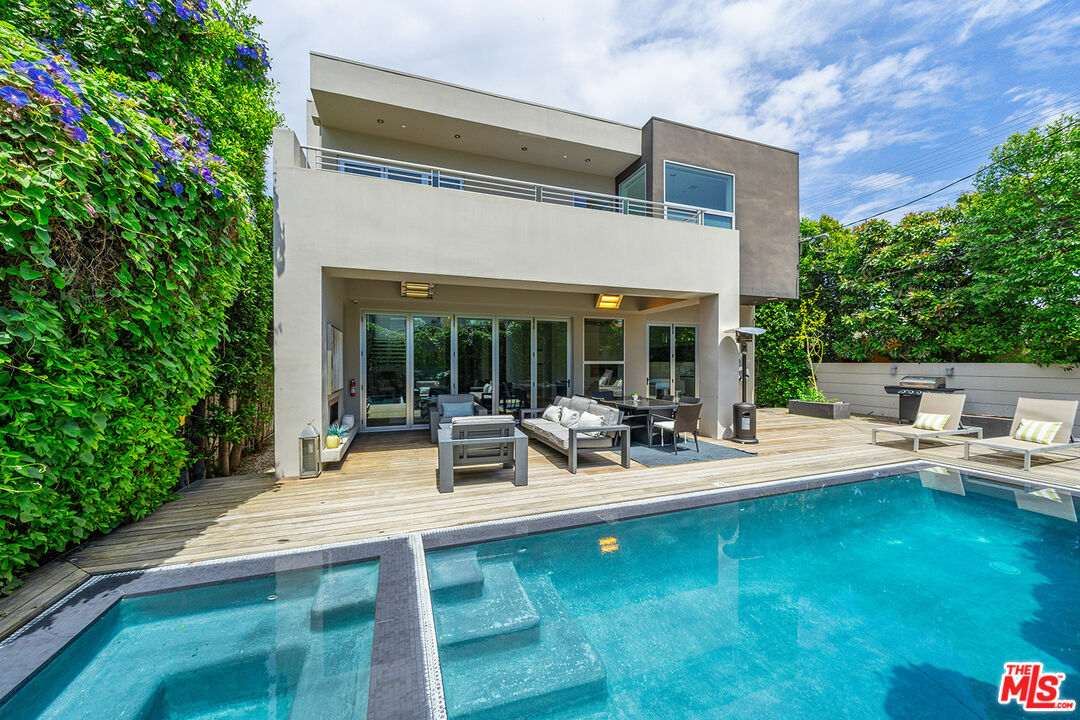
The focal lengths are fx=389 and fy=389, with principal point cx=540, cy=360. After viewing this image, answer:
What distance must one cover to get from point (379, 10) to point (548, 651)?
408 inches

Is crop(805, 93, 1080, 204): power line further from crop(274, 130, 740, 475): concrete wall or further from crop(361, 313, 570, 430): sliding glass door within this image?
crop(361, 313, 570, 430): sliding glass door

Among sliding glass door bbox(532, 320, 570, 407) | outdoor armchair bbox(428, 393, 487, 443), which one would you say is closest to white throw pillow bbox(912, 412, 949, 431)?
sliding glass door bbox(532, 320, 570, 407)

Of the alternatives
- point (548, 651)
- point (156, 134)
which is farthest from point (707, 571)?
point (156, 134)

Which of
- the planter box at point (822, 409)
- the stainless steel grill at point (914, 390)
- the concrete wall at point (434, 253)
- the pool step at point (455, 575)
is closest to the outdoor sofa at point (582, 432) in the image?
the concrete wall at point (434, 253)

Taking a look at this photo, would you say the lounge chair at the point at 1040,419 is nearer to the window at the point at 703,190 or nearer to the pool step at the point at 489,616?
the window at the point at 703,190

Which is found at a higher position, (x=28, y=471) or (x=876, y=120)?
(x=876, y=120)

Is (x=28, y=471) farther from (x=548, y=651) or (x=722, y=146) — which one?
(x=722, y=146)

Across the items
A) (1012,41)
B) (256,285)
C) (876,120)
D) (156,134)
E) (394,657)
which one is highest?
(876,120)

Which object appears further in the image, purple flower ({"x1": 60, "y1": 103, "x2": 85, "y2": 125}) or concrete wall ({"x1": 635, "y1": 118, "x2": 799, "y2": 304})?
concrete wall ({"x1": 635, "y1": 118, "x2": 799, "y2": 304})

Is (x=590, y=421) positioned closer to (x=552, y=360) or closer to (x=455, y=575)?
(x=455, y=575)

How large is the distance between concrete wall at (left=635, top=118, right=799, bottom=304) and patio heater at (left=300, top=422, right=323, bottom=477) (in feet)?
26.9

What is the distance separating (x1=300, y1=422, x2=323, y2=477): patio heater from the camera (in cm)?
548

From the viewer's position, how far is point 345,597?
9.67 feet

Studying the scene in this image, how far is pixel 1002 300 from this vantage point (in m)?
9.95
